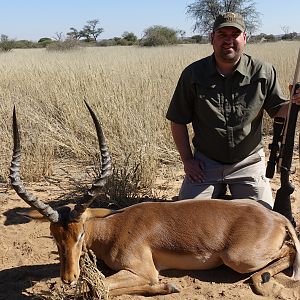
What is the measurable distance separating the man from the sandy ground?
82 centimetres

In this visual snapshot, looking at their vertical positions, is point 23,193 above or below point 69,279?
above

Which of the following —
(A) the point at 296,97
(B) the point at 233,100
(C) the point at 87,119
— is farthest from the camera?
(C) the point at 87,119

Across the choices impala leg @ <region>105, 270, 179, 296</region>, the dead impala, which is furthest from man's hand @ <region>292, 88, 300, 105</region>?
impala leg @ <region>105, 270, 179, 296</region>

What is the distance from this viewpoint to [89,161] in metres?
7.38

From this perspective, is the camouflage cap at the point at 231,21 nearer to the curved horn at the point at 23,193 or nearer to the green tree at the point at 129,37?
the curved horn at the point at 23,193

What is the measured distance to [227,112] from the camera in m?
5.04

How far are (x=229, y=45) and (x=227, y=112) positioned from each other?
26.6 inches

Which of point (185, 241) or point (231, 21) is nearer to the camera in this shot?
point (185, 241)

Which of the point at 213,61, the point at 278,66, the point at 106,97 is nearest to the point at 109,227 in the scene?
the point at 213,61

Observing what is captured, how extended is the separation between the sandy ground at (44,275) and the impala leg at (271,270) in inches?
2.1

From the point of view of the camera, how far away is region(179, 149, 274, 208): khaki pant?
17.2 ft

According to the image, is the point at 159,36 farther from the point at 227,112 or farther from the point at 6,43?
the point at 227,112

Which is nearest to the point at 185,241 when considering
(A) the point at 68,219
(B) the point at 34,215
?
(A) the point at 68,219

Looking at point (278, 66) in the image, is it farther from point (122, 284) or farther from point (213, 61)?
point (122, 284)
